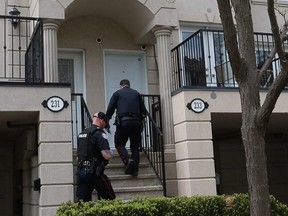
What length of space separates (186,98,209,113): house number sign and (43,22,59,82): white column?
8.66 ft

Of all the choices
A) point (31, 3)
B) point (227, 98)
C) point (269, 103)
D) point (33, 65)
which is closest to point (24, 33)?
point (31, 3)

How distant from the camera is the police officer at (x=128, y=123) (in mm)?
8695

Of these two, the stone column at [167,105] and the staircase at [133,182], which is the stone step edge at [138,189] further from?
the stone column at [167,105]

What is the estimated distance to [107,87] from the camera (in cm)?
1134

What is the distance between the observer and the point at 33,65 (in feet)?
29.9

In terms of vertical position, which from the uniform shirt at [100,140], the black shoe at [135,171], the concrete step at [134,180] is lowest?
the concrete step at [134,180]

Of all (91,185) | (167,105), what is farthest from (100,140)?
(167,105)

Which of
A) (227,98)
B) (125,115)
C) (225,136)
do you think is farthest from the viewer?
(225,136)

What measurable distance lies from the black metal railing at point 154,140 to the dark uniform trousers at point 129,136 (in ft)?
1.71

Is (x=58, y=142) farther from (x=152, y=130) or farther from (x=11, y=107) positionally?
(x=152, y=130)

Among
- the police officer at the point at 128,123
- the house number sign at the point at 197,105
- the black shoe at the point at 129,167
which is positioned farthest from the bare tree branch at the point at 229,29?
the black shoe at the point at 129,167

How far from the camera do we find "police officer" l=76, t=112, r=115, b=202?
730cm

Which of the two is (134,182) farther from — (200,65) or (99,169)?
(200,65)

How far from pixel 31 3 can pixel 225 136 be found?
5.83 meters
